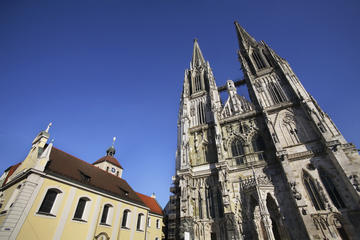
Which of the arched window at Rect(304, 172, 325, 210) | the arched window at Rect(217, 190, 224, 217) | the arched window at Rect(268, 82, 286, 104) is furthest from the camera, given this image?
the arched window at Rect(268, 82, 286, 104)

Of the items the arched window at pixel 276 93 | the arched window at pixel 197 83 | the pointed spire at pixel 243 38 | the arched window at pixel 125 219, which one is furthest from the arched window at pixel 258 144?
the pointed spire at pixel 243 38

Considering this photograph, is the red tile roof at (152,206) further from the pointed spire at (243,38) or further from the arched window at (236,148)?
the pointed spire at (243,38)

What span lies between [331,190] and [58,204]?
66.3 feet

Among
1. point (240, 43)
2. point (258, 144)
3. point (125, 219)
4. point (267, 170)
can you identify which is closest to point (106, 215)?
point (125, 219)

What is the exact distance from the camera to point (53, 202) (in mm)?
11727

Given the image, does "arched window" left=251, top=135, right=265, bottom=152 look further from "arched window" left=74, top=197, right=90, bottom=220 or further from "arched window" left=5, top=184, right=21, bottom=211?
"arched window" left=5, top=184, right=21, bottom=211

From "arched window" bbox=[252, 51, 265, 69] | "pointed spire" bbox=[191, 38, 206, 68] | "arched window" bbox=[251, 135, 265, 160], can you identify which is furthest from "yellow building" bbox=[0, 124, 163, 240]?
"pointed spire" bbox=[191, 38, 206, 68]

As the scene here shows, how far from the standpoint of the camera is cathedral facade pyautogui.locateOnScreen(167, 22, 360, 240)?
12.0m

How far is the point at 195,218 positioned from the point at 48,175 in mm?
12642

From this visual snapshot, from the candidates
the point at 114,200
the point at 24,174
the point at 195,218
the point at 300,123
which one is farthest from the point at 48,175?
the point at 300,123

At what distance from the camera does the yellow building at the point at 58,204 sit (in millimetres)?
10023

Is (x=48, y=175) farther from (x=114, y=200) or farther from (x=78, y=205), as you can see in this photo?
(x=114, y=200)

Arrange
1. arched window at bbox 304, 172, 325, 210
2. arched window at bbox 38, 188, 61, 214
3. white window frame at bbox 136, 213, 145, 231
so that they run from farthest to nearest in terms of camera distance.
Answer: white window frame at bbox 136, 213, 145, 231 < arched window at bbox 304, 172, 325, 210 < arched window at bbox 38, 188, 61, 214

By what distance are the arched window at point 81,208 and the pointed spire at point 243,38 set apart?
102 ft
